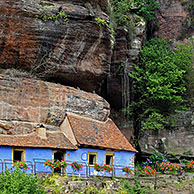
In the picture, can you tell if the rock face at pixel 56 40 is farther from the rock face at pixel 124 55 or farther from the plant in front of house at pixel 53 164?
the plant in front of house at pixel 53 164

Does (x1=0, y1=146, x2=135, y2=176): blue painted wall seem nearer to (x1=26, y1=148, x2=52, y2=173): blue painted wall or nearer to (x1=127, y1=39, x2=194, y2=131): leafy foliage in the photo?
(x1=26, y1=148, x2=52, y2=173): blue painted wall

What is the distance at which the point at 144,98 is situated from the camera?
3134cm

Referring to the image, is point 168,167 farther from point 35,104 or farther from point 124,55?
point 124,55

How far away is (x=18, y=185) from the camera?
1408cm

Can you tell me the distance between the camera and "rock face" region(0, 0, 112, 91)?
22.0 meters

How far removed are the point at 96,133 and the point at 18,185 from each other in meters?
9.97

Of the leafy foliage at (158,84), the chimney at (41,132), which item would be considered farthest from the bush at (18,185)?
the leafy foliage at (158,84)

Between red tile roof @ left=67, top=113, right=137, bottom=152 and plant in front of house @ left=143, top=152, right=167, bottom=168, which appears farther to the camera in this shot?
plant in front of house @ left=143, top=152, right=167, bottom=168

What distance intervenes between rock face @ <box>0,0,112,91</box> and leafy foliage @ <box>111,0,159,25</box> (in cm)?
442

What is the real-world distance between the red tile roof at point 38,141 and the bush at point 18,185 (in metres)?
3.84

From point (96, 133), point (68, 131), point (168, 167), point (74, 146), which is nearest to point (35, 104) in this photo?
point (68, 131)

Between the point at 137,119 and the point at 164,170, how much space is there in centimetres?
697

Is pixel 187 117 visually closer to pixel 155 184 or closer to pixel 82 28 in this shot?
pixel 155 184

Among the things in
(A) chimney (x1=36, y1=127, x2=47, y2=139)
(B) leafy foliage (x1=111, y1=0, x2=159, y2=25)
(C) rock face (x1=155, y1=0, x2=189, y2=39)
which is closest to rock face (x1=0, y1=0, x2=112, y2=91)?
(B) leafy foliage (x1=111, y1=0, x2=159, y2=25)
